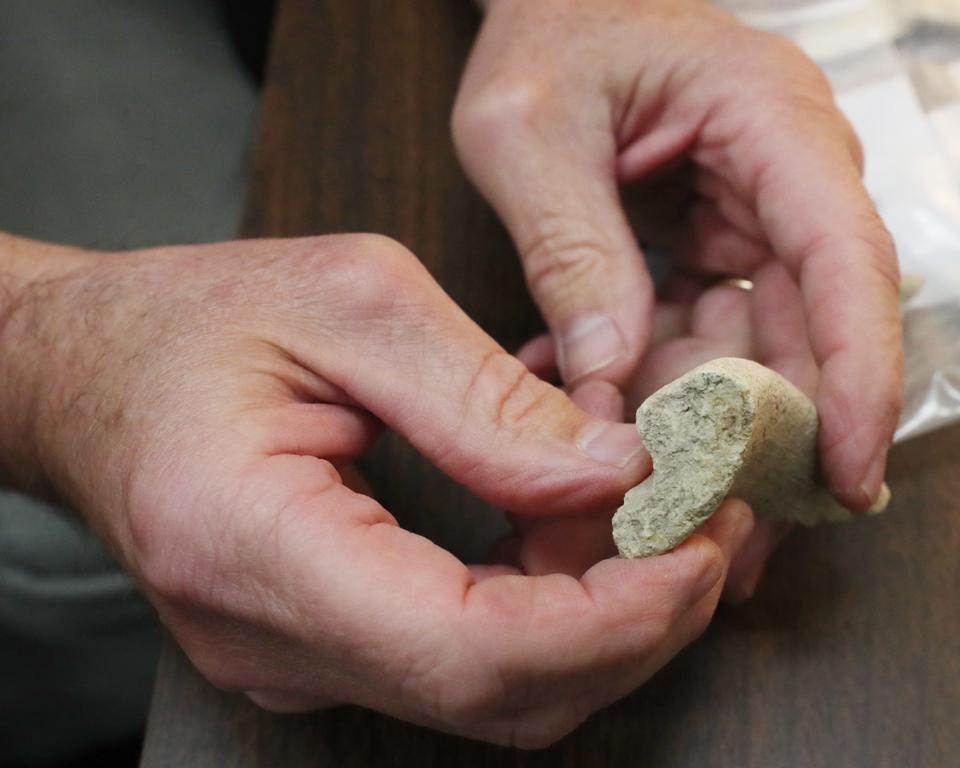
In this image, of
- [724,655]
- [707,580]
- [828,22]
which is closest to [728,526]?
[707,580]

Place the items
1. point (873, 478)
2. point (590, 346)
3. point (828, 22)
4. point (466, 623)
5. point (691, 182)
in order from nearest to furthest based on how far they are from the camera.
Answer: point (466, 623) < point (873, 478) < point (590, 346) < point (691, 182) < point (828, 22)

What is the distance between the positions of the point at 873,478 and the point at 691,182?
1.47ft

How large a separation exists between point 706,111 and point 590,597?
62 cm

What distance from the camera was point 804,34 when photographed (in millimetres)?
1301

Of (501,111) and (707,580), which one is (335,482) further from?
(501,111)

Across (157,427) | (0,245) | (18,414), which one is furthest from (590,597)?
(0,245)

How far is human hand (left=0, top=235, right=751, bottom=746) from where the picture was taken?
621mm

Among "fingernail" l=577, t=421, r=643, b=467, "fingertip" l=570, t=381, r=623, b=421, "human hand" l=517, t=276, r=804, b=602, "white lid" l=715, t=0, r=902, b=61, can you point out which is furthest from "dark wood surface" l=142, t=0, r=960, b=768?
"white lid" l=715, t=0, r=902, b=61

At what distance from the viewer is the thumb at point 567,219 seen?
972 mm

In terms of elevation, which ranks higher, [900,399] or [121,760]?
[900,399]

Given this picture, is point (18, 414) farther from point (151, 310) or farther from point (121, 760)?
point (121, 760)

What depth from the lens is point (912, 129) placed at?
1198 mm

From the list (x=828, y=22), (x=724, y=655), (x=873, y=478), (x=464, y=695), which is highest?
(x=828, y=22)

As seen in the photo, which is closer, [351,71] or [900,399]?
[900,399]
